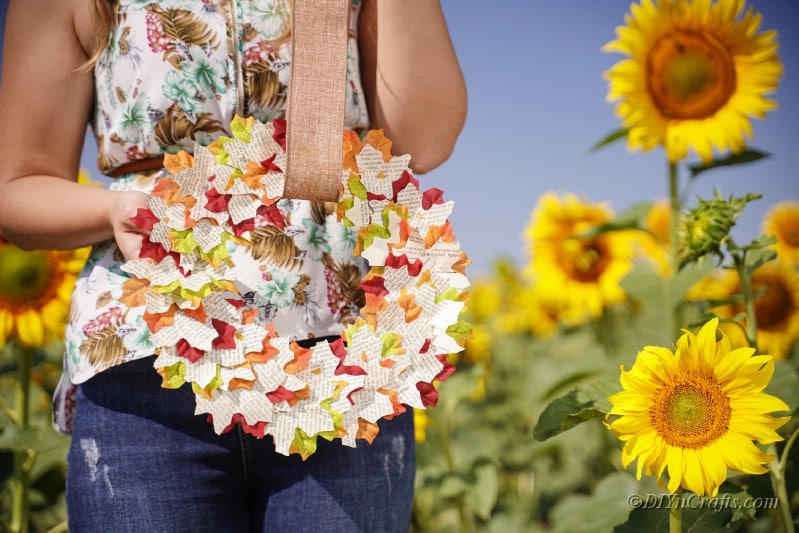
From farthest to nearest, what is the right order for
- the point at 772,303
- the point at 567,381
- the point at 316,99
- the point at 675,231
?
the point at 772,303
the point at 567,381
the point at 675,231
the point at 316,99

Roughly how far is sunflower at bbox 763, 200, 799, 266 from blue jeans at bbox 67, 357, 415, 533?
1.43 meters

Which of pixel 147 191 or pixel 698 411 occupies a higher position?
pixel 147 191

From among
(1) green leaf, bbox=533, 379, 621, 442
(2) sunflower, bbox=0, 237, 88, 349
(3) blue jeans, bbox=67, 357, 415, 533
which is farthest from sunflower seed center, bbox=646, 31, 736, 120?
(2) sunflower, bbox=0, 237, 88, 349

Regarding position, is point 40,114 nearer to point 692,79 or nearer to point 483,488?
point 692,79

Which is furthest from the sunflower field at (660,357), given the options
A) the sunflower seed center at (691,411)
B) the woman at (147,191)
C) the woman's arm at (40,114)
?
the woman's arm at (40,114)

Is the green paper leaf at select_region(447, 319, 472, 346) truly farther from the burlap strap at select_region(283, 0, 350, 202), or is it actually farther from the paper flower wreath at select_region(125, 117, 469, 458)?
the burlap strap at select_region(283, 0, 350, 202)

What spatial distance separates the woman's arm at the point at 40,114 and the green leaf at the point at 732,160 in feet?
2.78

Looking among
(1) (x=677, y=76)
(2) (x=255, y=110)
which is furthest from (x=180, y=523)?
(1) (x=677, y=76)


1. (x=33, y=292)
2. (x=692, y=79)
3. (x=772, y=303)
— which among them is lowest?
(x=772, y=303)

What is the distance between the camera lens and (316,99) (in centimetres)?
60

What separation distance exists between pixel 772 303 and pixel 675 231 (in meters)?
0.52

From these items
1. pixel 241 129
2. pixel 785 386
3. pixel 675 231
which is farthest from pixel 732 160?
pixel 241 129

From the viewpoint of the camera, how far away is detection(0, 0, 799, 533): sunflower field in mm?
658

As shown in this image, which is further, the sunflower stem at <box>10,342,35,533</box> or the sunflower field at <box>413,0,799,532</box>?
the sunflower stem at <box>10,342,35,533</box>
